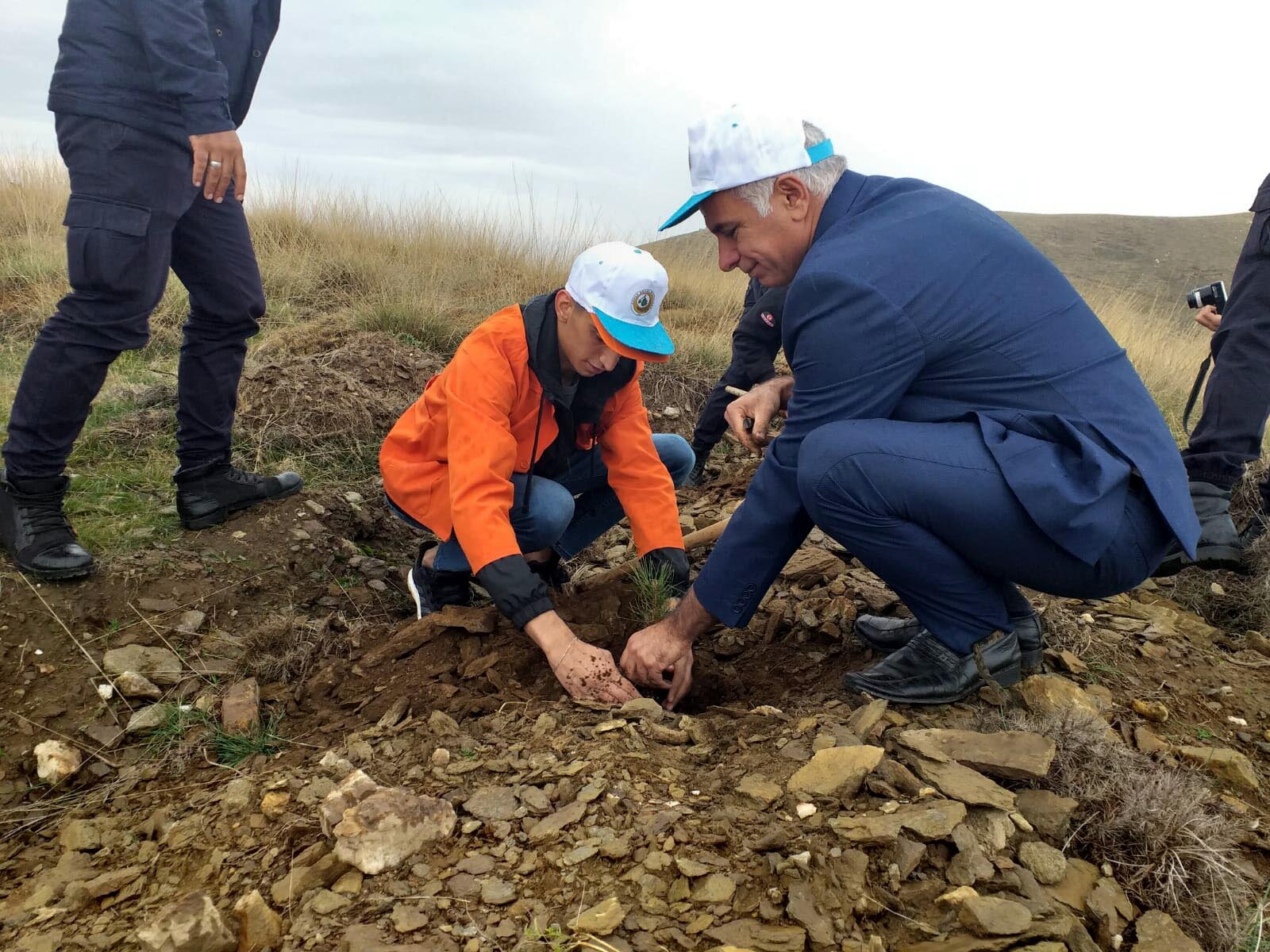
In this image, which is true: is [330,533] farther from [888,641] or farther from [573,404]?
[888,641]

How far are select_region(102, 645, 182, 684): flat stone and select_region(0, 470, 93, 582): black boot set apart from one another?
1.38ft

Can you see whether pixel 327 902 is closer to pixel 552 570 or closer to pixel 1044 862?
pixel 1044 862

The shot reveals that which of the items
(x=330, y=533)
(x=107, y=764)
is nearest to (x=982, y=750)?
(x=107, y=764)

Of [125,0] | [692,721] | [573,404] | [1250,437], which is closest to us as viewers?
[692,721]

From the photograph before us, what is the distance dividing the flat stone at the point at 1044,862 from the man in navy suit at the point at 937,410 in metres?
0.58

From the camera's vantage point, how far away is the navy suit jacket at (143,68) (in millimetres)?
2730

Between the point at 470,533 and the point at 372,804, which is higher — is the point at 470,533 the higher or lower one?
the higher one

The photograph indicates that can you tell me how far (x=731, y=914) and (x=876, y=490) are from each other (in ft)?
3.38

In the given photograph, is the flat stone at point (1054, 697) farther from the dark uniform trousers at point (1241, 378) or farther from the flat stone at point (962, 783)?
the dark uniform trousers at point (1241, 378)

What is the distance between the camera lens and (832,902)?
5.40 feet

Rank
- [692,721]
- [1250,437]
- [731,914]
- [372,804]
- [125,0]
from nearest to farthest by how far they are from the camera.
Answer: [731,914], [372,804], [692,721], [125,0], [1250,437]

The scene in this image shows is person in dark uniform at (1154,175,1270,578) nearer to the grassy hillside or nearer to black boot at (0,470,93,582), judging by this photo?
the grassy hillside

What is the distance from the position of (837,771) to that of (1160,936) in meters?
0.65

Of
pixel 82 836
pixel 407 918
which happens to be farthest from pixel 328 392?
pixel 407 918
